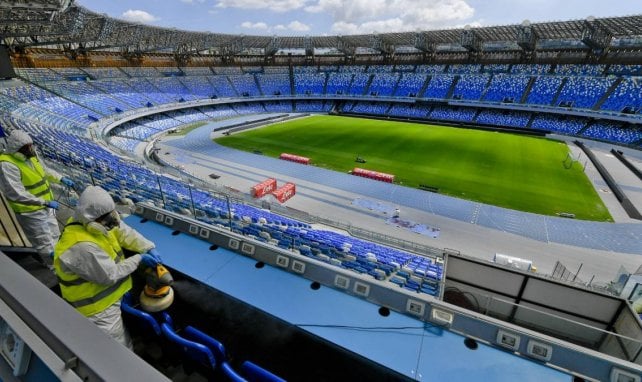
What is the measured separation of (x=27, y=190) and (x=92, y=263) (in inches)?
141

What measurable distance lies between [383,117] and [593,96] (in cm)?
2586

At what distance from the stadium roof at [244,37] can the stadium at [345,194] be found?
322 mm

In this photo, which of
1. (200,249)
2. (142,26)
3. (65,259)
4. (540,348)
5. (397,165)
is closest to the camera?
(65,259)

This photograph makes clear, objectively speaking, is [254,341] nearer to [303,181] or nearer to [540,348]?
[540,348]

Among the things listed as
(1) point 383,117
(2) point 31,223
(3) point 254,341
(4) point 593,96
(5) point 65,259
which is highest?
(4) point 593,96

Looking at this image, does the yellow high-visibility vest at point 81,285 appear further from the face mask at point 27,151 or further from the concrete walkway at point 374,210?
the concrete walkway at point 374,210

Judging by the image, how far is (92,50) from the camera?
130 feet

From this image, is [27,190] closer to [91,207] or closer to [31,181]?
[31,181]

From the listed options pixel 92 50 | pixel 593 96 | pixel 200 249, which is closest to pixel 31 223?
pixel 200 249

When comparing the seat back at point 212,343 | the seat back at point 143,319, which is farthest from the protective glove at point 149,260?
Answer: the seat back at point 212,343

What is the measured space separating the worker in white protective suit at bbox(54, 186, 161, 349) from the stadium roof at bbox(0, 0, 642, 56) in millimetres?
18955

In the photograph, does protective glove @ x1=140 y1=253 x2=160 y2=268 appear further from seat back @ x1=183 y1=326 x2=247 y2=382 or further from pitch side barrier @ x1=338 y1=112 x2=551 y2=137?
pitch side barrier @ x1=338 y1=112 x2=551 y2=137

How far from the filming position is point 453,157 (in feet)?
93.5

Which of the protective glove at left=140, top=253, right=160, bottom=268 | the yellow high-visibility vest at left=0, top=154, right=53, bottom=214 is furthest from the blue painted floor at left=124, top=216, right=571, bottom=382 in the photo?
the yellow high-visibility vest at left=0, top=154, right=53, bottom=214
